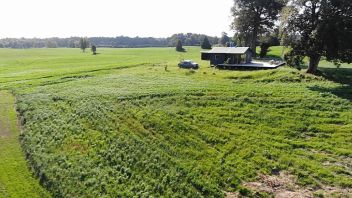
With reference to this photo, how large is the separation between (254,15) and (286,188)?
202 ft

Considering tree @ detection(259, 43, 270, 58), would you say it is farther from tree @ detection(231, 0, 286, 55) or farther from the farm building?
the farm building

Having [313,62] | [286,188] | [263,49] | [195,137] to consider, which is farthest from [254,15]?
[286,188]

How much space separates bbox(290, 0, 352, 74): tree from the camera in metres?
38.1

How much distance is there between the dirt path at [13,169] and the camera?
2223 cm

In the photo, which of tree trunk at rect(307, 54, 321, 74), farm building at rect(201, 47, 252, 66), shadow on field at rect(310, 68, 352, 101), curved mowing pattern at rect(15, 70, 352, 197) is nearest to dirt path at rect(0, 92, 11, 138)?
curved mowing pattern at rect(15, 70, 352, 197)

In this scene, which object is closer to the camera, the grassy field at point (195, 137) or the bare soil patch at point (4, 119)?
the grassy field at point (195, 137)

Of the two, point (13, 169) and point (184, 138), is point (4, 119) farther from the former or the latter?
point (184, 138)

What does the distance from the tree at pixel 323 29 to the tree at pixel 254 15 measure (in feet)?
104

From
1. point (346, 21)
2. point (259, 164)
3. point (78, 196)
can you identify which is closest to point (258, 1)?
point (346, 21)

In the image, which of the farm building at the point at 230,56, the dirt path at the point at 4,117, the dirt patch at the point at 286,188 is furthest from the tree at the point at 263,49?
the dirt patch at the point at 286,188

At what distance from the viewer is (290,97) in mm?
34531

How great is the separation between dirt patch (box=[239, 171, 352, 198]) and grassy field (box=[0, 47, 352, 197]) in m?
0.10

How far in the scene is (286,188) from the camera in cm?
1898

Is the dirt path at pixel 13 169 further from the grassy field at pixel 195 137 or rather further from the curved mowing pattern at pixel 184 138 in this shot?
the curved mowing pattern at pixel 184 138
